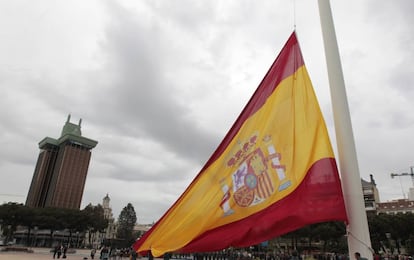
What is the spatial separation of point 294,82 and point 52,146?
15754cm

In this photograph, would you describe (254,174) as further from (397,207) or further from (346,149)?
(397,207)

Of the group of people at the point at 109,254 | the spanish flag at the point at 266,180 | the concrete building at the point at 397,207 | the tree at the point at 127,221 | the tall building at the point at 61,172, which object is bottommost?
the group of people at the point at 109,254

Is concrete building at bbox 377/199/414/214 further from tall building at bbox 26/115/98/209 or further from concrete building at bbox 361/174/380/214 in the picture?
tall building at bbox 26/115/98/209

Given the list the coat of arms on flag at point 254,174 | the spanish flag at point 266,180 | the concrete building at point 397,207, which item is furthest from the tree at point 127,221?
the coat of arms on flag at point 254,174

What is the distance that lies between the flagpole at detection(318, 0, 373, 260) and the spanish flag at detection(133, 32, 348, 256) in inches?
4.8

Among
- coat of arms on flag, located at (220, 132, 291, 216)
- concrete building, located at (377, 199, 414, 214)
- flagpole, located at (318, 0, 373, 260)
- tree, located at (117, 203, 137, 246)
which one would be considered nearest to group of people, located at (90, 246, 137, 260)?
coat of arms on flag, located at (220, 132, 291, 216)

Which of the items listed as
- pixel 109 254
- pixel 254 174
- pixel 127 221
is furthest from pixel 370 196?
pixel 254 174

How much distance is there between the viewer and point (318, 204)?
423cm

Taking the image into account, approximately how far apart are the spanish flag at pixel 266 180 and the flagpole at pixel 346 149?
0.40 feet

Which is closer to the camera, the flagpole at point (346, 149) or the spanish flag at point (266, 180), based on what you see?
the flagpole at point (346, 149)

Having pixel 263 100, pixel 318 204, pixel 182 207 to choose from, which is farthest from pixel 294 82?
pixel 182 207

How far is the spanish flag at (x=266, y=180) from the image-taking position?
4336 mm

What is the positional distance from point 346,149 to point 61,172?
463 feet

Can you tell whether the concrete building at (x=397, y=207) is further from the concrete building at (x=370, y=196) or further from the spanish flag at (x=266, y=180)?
the spanish flag at (x=266, y=180)
